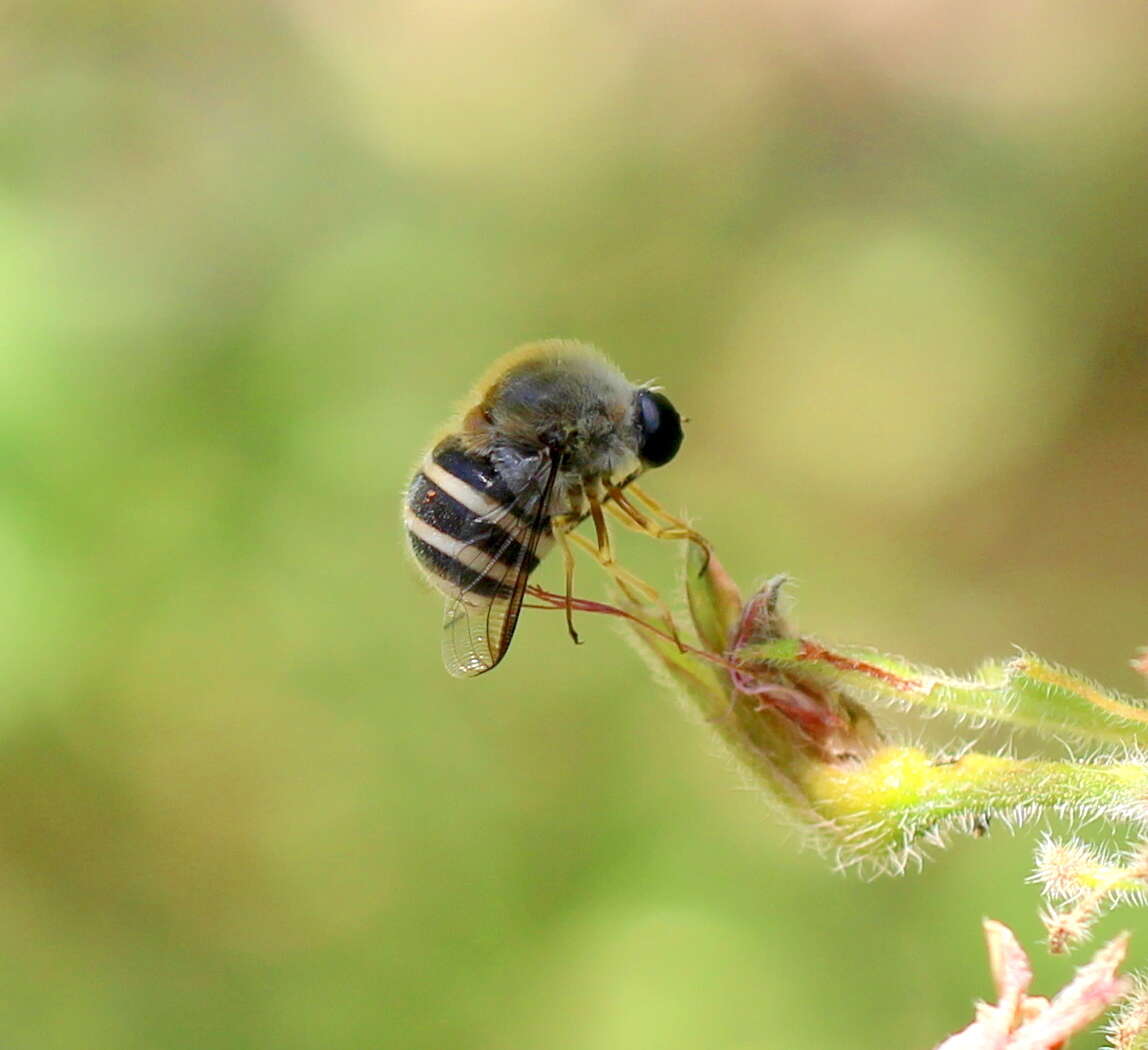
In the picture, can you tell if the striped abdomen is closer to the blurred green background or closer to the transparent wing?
the transparent wing

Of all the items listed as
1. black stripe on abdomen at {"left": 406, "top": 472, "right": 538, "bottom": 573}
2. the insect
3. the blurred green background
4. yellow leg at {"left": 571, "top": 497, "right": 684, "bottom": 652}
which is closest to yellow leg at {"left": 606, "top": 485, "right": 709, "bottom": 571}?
the insect

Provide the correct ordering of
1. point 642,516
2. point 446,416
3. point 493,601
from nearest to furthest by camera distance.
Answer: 1. point 493,601
2. point 642,516
3. point 446,416

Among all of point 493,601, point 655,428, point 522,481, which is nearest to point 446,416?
point 655,428

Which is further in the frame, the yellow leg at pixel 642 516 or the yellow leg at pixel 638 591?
the yellow leg at pixel 642 516

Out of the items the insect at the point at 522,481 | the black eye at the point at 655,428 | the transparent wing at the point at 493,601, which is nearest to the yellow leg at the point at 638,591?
the insect at the point at 522,481

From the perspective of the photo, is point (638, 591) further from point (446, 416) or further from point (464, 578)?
point (446, 416)

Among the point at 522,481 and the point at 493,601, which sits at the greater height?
the point at 522,481

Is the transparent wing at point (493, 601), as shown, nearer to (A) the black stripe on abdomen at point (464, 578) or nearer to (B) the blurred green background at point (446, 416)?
(A) the black stripe on abdomen at point (464, 578)

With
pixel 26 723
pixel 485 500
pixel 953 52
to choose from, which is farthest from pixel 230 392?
pixel 953 52

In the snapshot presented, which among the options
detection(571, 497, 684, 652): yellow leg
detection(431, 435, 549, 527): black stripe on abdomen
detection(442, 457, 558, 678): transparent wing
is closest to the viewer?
detection(571, 497, 684, 652): yellow leg
